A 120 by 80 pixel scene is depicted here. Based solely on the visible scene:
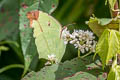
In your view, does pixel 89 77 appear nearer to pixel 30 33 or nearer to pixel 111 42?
pixel 111 42

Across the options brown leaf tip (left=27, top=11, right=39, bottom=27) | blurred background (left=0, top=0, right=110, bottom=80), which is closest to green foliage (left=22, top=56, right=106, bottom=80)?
brown leaf tip (left=27, top=11, right=39, bottom=27)

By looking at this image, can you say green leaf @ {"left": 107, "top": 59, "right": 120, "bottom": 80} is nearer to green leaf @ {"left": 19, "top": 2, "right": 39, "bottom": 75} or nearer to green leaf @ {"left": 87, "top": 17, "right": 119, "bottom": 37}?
green leaf @ {"left": 87, "top": 17, "right": 119, "bottom": 37}

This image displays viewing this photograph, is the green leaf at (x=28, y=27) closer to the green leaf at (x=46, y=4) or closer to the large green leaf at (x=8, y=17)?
the green leaf at (x=46, y=4)

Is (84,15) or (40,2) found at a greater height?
(40,2)

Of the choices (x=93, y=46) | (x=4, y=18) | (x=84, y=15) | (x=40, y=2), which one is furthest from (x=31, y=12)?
(x=4, y=18)

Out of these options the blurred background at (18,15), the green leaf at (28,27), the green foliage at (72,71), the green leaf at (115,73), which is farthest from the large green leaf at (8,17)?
the green leaf at (115,73)

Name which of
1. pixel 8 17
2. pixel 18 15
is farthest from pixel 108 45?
pixel 8 17
